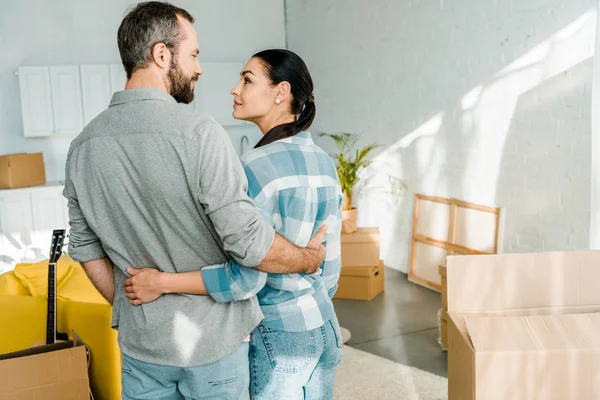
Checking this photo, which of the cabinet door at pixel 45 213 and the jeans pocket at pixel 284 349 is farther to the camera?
the cabinet door at pixel 45 213

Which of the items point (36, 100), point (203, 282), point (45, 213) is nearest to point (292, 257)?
point (203, 282)

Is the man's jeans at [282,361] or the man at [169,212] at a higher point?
the man at [169,212]

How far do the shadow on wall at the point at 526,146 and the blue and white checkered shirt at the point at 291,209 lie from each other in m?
2.95

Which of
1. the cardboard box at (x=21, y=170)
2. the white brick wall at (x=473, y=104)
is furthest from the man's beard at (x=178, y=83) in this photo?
the cardboard box at (x=21, y=170)

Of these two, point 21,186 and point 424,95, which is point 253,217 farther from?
point 21,186

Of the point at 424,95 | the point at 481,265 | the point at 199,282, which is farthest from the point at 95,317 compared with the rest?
the point at 424,95

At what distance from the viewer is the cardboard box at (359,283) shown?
17.9 feet

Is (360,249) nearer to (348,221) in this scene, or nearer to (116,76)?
(348,221)

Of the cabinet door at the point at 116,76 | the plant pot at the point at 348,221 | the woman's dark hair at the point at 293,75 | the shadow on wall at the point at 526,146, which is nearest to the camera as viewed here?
the woman's dark hair at the point at 293,75

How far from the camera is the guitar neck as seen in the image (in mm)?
2918

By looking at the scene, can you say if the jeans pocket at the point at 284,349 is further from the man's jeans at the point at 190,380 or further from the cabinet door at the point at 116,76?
the cabinet door at the point at 116,76

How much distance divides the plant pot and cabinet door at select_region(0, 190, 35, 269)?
3359 mm

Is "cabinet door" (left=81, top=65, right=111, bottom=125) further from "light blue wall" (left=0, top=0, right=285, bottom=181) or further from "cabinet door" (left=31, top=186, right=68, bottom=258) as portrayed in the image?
"cabinet door" (left=31, top=186, right=68, bottom=258)

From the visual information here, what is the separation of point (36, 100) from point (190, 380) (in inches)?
244
